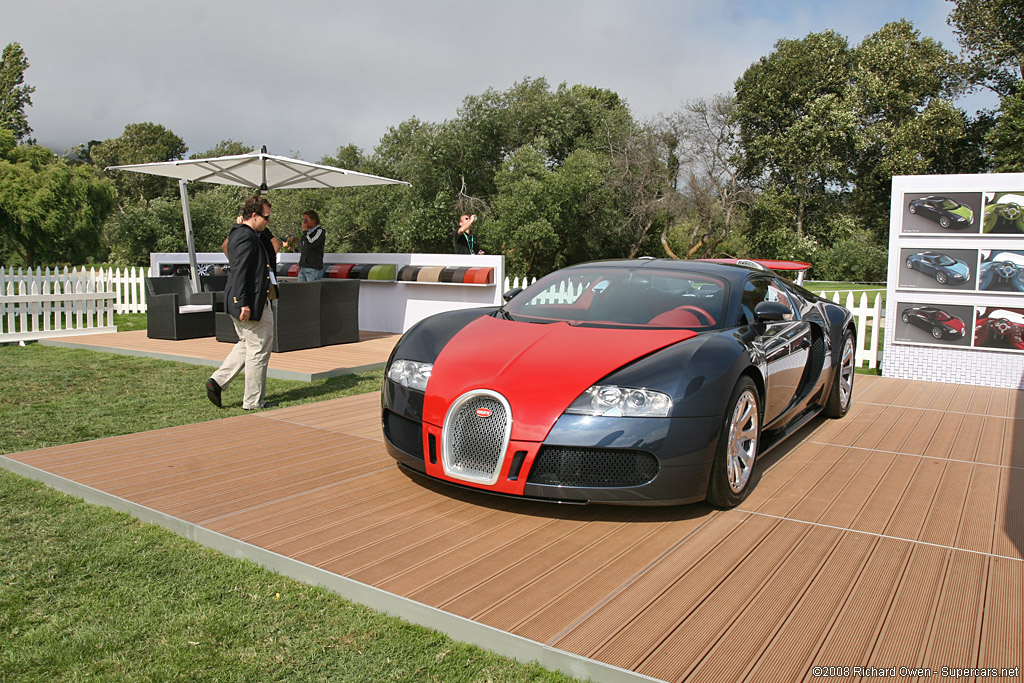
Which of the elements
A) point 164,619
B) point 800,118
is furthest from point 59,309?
point 800,118

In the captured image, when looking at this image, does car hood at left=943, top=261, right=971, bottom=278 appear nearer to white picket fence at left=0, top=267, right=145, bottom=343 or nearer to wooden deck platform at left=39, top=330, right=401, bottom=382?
wooden deck platform at left=39, top=330, right=401, bottom=382

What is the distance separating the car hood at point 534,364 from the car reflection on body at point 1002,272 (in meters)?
6.06

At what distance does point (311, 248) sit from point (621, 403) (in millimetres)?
8431

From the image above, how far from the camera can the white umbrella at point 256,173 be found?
10.6 metres

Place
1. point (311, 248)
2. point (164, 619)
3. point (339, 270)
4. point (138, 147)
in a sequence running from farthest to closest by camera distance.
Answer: point (138, 147)
point (339, 270)
point (311, 248)
point (164, 619)

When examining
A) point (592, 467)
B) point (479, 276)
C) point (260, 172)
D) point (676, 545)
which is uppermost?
point (260, 172)

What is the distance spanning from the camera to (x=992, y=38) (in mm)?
31812

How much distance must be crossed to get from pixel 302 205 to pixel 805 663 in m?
31.3

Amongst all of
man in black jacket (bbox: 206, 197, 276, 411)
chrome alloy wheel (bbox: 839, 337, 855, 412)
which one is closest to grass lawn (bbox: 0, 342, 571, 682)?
man in black jacket (bbox: 206, 197, 276, 411)

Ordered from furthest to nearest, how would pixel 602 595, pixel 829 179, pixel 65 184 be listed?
pixel 829 179
pixel 65 184
pixel 602 595

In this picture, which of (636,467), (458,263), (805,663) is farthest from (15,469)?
(458,263)

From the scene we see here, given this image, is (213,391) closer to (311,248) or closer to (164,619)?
(164,619)

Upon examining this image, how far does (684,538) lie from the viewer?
333cm

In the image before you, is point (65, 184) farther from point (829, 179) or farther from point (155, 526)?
point (829, 179)
